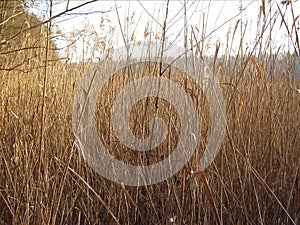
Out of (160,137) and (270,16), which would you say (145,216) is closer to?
(160,137)

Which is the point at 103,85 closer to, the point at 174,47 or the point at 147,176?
the point at 174,47

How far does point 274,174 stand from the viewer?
4.03ft

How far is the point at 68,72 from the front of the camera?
6.16 feet

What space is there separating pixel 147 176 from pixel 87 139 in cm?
30

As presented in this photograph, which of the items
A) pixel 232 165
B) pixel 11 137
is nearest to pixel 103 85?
pixel 11 137

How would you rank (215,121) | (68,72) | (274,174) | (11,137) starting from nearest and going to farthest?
(215,121) → (274,174) → (11,137) → (68,72)

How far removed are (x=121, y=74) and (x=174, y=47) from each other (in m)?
0.41

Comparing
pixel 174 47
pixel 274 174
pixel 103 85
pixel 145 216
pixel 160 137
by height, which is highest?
pixel 174 47

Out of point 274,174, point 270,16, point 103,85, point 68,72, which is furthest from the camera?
point 68,72

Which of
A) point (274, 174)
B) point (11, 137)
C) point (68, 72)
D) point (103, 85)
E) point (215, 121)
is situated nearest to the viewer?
point (215, 121)

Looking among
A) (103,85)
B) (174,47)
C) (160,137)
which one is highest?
(174,47)

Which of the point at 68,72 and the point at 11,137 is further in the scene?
the point at 68,72

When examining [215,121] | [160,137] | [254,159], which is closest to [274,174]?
[254,159]

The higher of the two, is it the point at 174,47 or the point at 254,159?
the point at 174,47
